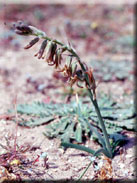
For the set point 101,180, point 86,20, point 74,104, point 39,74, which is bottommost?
point 101,180

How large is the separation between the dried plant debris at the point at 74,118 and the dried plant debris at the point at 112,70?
1004 millimetres

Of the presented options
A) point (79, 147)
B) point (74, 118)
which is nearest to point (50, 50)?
point (79, 147)

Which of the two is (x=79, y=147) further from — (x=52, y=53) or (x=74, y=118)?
(x=52, y=53)

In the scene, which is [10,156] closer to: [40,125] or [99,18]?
[40,125]

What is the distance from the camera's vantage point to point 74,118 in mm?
3184

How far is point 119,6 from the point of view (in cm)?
732

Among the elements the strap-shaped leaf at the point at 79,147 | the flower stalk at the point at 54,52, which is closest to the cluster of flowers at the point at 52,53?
the flower stalk at the point at 54,52

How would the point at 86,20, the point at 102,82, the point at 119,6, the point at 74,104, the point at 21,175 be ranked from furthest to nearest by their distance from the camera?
the point at 119,6, the point at 86,20, the point at 102,82, the point at 74,104, the point at 21,175

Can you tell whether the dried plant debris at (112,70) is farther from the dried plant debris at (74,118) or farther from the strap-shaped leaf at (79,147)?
the strap-shaped leaf at (79,147)

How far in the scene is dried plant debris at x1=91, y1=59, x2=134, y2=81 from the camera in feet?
14.9

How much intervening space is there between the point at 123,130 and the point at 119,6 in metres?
4.78

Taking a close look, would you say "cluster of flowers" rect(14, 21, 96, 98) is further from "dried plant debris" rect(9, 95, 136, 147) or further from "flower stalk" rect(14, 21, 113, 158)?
"dried plant debris" rect(9, 95, 136, 147)

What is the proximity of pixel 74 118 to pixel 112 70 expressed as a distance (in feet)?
5.46

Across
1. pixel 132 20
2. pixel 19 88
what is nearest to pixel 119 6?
pixel 132 20
